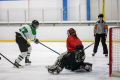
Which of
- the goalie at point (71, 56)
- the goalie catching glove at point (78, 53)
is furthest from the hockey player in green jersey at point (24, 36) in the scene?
the goalie catching glove at point (78, 53)

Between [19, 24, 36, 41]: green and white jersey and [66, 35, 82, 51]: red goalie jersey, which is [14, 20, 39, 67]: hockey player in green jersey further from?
[66, 35, 82, 51]: red goalie jersey

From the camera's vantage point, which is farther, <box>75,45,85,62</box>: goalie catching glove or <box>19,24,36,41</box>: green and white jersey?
<box>19,24,36,41</box>: green and white jersey

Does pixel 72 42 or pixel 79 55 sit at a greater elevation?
pixel 72 42

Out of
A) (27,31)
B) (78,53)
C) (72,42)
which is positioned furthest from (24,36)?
(78,53)

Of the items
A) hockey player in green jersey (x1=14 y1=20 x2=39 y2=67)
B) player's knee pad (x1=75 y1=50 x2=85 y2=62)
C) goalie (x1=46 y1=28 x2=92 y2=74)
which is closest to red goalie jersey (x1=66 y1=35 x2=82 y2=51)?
goalie (x1=46 y1=28 x2=92 y2=74)

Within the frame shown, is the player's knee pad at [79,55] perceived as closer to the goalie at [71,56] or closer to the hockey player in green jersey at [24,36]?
the goalie at [71,56]

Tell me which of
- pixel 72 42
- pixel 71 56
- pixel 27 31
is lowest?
pixel 71 56

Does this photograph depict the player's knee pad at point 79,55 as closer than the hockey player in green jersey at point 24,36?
Yes

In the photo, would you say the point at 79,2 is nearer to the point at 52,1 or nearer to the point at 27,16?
the point at 52,1

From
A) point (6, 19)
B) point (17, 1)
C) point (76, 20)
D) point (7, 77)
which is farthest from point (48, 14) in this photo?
point (7, 77)

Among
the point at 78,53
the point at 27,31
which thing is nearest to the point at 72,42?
the point at 78,53

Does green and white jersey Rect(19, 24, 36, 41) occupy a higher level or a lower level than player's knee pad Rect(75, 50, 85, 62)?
higher

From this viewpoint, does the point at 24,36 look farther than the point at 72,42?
Yes

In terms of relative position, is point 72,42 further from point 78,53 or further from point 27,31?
point 27,31
